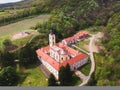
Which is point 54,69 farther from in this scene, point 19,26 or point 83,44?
point 19,26

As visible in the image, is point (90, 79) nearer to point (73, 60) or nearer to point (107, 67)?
point (107, 67)

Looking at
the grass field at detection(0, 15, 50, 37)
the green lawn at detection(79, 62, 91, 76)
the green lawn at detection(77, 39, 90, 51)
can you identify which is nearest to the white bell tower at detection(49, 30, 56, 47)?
the grass field at detection(0, 15, 50, 37)

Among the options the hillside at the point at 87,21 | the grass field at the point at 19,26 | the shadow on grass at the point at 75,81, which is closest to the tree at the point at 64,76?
the shadow on grass at the point at 75,81

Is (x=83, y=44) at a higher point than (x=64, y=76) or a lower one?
higher

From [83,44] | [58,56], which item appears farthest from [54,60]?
[83,44]

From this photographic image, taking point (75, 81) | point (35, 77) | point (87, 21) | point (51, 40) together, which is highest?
point (87, 21)

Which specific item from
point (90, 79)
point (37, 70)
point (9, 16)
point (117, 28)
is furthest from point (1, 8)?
point (117, 28)
